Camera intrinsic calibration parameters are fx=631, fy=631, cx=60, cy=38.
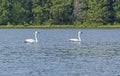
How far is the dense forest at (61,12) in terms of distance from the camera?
115938 mm

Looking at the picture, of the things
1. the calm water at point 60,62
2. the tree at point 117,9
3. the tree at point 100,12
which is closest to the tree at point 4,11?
the tree at point 100,12

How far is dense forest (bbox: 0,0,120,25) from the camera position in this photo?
380 feet

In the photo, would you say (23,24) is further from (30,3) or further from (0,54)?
(0,54)

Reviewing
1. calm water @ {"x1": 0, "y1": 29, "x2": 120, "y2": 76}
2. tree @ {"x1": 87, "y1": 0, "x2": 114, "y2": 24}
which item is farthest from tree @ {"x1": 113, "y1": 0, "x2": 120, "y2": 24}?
calm water @ {"x1": 0, "y1": 29, "x2": 120, "y2": 76}

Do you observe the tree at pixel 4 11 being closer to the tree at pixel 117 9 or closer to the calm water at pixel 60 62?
the tree at pixel 117 9

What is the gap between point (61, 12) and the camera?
4596 inches

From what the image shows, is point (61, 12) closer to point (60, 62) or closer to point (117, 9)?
point (117, 9)

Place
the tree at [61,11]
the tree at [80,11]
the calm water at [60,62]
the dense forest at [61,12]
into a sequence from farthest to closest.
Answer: the tree at [80,11] → the tree at [61,11] → the dense forest at [61,12] → the calm water at [60,62]

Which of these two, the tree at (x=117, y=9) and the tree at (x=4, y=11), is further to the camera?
the tree at (x=4, y=11)

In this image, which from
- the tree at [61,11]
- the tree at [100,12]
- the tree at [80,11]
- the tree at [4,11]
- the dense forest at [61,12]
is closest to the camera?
the tree at [100,12]

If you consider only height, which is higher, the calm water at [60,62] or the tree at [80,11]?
the calm water at [60,62]

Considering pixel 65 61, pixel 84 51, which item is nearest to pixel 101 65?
pixel 65 61

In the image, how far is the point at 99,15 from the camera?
115562 millimetres

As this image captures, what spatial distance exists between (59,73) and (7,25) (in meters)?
82.6
